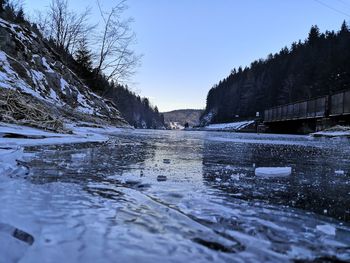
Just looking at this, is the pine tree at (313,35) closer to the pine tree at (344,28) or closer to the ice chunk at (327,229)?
the pine tree at (344,28)

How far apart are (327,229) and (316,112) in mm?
30395

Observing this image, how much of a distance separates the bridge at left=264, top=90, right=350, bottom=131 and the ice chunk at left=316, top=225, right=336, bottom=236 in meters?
24.7

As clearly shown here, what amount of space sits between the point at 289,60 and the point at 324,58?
20699mm

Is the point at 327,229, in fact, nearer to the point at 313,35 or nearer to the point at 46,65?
the point at 46,65

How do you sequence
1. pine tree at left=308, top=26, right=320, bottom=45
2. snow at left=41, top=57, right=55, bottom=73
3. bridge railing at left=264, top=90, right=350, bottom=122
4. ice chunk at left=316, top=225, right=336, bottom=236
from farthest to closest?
pine tree at left=308, top=26, right=320, bottom=45 → bridge railing at left=264, top=90, right=350, bottom=122 → snow at left=41, top=57, right=55, bottom=73 → ice chunk at left=316, top=225, right=336, bottom=236

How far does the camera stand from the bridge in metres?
24.8

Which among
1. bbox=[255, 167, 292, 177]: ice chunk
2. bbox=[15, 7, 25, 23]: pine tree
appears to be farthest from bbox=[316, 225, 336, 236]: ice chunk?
bbox=[15, 7, 25, 23]: pine tree

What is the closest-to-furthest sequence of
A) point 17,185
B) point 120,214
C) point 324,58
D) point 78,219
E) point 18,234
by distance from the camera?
point 18,234, point 78,219, point 120,214, point 17,185, point 324,58

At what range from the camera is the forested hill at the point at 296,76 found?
214 ft

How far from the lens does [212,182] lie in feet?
10.4

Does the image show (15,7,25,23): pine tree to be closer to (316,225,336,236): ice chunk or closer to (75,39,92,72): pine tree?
(75,39,92,72): pine tree

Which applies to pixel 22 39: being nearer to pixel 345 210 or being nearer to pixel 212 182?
pixel 212 182

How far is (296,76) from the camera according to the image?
78688mm

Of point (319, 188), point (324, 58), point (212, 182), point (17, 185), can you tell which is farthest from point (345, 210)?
point (324, 58)
